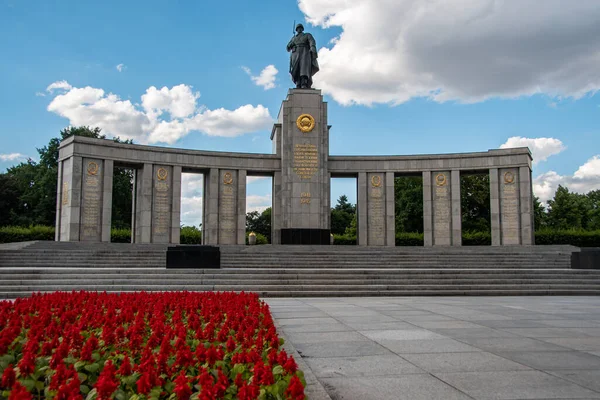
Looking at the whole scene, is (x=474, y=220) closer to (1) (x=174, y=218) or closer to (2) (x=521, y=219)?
(2) (x=521, y=219)

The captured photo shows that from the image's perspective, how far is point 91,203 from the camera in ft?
106

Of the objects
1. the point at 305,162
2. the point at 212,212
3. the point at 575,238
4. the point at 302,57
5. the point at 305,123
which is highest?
the point at 302,57

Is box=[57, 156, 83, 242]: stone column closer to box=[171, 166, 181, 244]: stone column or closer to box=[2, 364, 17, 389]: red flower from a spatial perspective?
box=[171, 166, 181, 244]: stone column

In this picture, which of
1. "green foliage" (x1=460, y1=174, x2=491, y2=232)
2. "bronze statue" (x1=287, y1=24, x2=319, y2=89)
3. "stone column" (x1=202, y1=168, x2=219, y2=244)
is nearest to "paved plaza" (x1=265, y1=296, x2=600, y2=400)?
"stone column" (x1=202, y1=168, x2=219, y2=244)

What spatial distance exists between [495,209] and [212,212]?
62.7ft

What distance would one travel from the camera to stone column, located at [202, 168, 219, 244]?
3528cm

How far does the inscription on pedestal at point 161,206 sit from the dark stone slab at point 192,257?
15.7 meters

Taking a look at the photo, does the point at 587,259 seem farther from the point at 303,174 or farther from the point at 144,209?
the point at 144,209

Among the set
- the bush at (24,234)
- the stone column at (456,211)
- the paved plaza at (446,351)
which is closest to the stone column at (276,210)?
the stone column at (456,211)

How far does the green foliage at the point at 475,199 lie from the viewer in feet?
190

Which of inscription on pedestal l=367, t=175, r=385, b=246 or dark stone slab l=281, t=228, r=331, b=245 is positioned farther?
inscription on pedestal l=367, t=175, r=385, b=246

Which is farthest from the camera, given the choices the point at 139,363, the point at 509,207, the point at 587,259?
the point at 509,207

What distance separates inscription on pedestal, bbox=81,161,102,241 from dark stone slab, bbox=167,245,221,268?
15179mm

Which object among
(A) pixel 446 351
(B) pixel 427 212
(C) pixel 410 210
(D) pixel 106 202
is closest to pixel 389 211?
(B) pixel 427 212
